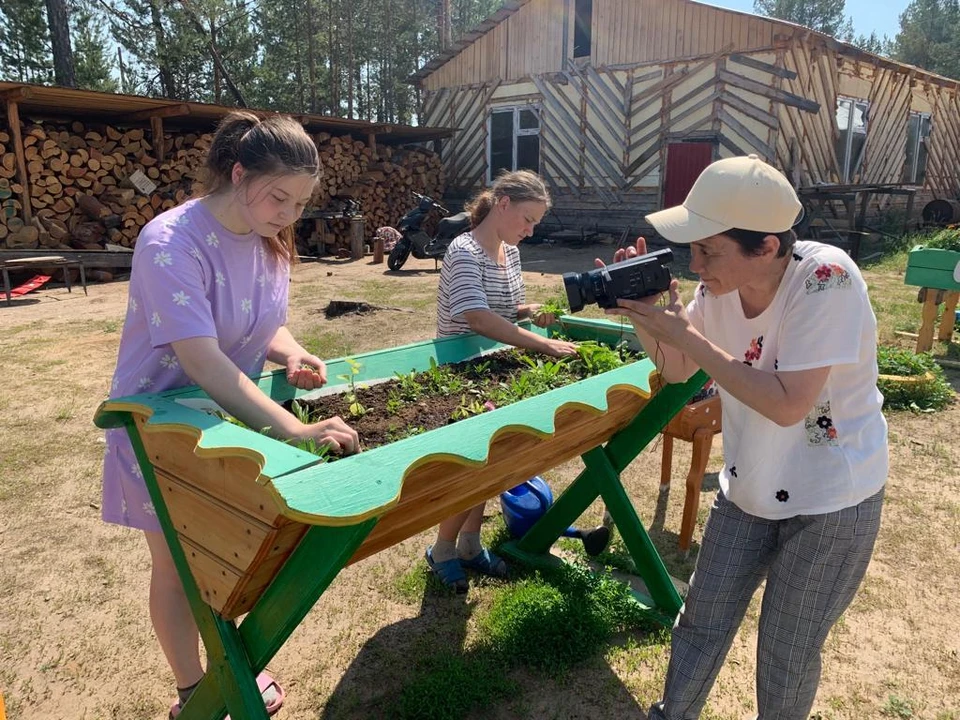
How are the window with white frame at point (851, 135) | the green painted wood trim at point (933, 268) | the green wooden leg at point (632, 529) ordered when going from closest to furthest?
the green wooden leg at point (632, 529), the green painted wood trim at point (933, 268), the window with white frame at point (851, 135)

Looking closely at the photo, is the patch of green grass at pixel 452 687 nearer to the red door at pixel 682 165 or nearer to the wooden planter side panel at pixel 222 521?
the wooden planter side panel at pixel 222 521

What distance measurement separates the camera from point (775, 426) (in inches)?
66.6

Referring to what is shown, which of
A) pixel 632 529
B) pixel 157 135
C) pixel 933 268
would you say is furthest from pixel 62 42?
pixel 632 529

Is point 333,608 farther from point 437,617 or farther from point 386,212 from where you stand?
point 386,212

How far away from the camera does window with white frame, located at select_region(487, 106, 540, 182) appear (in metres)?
16.3

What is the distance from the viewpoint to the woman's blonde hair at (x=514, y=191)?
2.86 meters

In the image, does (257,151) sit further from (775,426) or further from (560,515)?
(560,515)

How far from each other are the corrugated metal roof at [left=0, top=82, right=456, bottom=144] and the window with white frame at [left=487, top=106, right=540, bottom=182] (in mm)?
3560

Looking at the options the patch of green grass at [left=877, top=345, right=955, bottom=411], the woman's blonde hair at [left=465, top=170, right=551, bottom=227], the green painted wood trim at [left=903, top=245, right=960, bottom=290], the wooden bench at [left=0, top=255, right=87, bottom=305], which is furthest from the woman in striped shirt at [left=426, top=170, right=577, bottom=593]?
the wooden bench at [left=0, top=255, right=87, bottom=305]

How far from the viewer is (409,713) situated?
7.36ft

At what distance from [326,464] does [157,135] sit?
12293 mm

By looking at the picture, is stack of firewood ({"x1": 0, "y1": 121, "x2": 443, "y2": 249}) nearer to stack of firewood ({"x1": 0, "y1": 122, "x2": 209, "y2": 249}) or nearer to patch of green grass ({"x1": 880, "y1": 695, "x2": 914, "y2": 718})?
stack of firewood ({"x1": 0, "y1": 122, "x2": 209, "y2": 249})

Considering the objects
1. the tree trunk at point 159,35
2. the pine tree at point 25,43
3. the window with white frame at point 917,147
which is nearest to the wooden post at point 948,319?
the window with white frame at point 917,147

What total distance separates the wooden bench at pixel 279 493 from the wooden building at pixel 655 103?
12694mm
